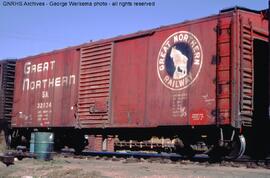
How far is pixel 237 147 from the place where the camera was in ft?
37.7

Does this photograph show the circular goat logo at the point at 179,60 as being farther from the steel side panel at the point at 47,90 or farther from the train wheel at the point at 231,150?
the steel side panel at the point at 47,90

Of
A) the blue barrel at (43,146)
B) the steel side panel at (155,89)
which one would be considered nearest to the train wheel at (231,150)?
the steel side panel at (155,89)

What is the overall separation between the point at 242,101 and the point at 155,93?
2947 millimetres

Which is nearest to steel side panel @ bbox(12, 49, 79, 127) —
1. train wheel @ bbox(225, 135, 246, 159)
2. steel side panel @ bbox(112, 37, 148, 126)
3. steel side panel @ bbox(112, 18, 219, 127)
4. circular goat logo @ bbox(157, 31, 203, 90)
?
steel side panel @ bbox(112, 37, 148, 126)

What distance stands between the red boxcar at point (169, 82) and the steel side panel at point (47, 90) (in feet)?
0.14

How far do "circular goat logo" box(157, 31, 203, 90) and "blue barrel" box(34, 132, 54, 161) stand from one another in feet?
13.7

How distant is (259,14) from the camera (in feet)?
41.3

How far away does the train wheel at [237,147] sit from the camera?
1129 centimetres

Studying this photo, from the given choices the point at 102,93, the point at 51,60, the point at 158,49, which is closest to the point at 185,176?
the point at 158,49

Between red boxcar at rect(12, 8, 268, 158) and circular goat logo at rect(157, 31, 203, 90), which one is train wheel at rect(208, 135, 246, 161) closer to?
red boxcar at rect(12, 8, 268, 158)

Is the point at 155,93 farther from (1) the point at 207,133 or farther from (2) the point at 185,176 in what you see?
(2) the point at 185,176

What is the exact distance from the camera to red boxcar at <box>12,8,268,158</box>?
11461 millimetres

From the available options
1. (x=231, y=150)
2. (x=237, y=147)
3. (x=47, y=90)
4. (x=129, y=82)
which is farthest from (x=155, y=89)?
(x=47, y=90)

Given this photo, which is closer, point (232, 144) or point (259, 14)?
point (232, 144)
